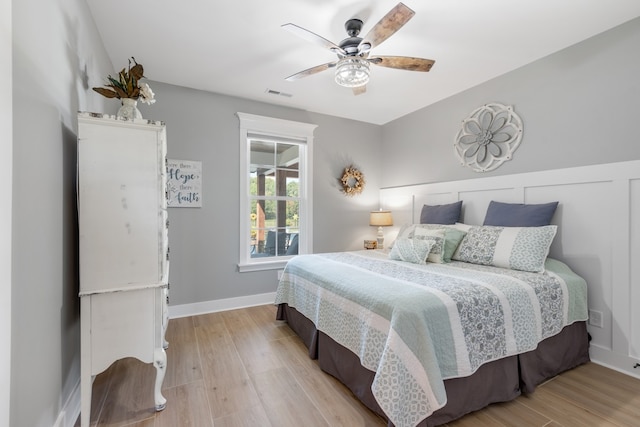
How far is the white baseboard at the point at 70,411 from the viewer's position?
54.8 inches

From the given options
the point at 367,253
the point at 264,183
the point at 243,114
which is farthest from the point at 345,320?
the point at 243,114

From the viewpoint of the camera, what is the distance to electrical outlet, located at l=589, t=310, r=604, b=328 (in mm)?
2145

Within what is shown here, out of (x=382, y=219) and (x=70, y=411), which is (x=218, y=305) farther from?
(x=382, y=219)

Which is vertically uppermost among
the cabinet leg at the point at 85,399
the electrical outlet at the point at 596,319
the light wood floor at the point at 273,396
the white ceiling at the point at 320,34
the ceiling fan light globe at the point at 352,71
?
the white ceiling at the point at 320,34

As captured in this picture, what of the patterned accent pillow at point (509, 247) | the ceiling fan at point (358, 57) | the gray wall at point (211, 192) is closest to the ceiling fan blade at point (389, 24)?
the ceiling fan at point (358, 57)

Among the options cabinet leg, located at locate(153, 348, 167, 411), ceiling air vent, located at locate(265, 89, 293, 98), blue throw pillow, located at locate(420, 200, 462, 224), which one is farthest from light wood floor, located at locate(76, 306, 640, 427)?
ceiling air vent, located at locate(265, 89, 293, 98)

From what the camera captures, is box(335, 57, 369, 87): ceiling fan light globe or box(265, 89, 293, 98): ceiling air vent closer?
box(335, 57, 369, 87): ceiling fan light globe

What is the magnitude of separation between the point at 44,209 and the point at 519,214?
3191mm

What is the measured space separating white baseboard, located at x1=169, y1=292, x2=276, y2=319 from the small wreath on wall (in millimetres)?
1757

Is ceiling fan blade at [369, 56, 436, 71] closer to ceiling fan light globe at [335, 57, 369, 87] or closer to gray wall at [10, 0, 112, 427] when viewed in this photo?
ceiling fan light globe at [335, 57, 369, 87]

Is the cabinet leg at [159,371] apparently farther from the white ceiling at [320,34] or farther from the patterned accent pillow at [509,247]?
the patterned accent pillow at [509,247]

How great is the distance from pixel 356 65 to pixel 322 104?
1.57 metres

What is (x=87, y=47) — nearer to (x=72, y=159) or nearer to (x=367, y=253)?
(x=72, y=159)

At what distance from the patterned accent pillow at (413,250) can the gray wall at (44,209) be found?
2318mm
